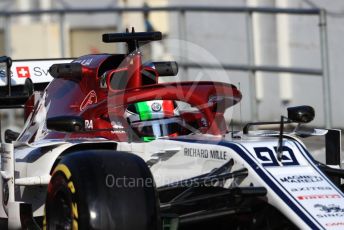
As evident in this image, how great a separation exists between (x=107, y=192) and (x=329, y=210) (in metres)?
1.37

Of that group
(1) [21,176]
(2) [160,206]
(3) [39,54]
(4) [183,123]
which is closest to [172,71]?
(4) [183,123]

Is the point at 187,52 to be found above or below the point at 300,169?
above

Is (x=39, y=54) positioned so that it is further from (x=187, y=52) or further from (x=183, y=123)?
(x=183, y=123)

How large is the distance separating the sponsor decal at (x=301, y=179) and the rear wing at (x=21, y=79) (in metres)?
3.55

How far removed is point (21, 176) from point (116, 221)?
5.78ft

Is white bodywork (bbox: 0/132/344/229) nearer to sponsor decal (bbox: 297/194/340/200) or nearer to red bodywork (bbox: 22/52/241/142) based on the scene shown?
sponsor decal (bbox: 297/194/340/200)

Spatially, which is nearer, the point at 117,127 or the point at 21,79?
the point at 117,127

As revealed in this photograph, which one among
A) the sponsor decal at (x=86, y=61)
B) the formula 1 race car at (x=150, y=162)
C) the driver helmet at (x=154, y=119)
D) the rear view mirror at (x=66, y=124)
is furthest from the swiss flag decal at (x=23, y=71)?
the rear view mirror at (x=66, y=124)

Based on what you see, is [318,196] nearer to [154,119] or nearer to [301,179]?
[301,179]

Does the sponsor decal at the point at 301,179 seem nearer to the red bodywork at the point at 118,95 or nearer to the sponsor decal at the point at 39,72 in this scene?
the red bodywork at the point at 118,95

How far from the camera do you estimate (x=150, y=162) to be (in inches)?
262

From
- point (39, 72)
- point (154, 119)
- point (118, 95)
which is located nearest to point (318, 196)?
point (154, 119)

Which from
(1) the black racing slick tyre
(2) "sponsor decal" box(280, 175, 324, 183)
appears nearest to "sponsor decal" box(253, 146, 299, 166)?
(2) "sponsor decal" box(280, 175, 324, 183)

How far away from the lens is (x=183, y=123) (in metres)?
7.21
